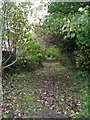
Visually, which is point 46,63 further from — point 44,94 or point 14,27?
point 44,94

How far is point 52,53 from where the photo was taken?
346 centimetres

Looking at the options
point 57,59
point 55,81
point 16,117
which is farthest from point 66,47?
point 16,117

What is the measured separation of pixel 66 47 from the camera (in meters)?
3.43

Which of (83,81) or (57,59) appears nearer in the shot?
(83,81)

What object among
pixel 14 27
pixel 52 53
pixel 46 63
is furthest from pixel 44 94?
pixel 52 53

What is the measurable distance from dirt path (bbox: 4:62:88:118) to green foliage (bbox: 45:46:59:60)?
33 centimetres

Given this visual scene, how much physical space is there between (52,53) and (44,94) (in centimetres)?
125

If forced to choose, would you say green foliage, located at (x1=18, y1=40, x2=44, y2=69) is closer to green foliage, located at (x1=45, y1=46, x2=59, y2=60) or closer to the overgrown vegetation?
the overgrown vegetation

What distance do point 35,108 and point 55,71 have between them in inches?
45.3

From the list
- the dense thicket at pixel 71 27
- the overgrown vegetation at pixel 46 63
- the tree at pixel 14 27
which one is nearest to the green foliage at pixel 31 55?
the overgrown vegetation at pixel 46 63

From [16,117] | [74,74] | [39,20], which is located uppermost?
[39,20]

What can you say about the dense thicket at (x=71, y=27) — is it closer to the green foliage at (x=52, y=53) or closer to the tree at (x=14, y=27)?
the green foliage at (x=52, y=53)

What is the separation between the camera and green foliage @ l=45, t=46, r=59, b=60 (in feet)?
11.4

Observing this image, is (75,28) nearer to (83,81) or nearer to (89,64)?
(83,81)
